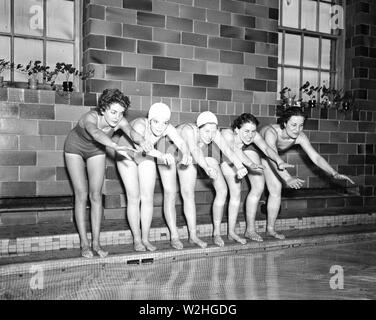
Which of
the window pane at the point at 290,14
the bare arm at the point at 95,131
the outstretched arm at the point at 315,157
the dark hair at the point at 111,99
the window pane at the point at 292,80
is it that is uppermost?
the window pane at the point at 290,14

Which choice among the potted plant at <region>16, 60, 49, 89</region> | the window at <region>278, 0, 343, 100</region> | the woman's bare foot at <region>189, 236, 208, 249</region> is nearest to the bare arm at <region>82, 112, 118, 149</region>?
the potted plant at <region>16, 60, 49, 89</region>

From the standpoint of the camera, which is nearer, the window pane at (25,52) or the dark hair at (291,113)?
the dark hair at (291,113)

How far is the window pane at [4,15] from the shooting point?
18.0 feet

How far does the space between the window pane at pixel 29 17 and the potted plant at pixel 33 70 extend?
399mm

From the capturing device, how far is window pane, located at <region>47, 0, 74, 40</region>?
5734 millimetres

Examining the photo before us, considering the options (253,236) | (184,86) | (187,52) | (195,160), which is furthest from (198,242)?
(187,52)

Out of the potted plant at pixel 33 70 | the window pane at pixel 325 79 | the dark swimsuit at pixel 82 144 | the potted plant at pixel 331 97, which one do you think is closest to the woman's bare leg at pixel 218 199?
the dark swimsuit at pixel 82 144

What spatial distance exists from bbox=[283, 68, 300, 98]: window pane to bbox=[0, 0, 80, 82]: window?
11.0 feet

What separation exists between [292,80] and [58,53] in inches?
147

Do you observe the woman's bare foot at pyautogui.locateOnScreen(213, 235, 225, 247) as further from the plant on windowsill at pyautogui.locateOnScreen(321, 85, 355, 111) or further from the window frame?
the plant on windowsill at pyautogui.locateOnScreen(321, 85, 355, 111)

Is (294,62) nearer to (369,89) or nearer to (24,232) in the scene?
(369,89)

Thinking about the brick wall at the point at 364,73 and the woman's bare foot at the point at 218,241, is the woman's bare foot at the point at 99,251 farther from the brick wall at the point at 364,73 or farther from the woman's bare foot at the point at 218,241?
the brick wall at the point at 364,73

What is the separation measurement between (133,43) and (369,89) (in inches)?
165

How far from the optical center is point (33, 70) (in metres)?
5.50
